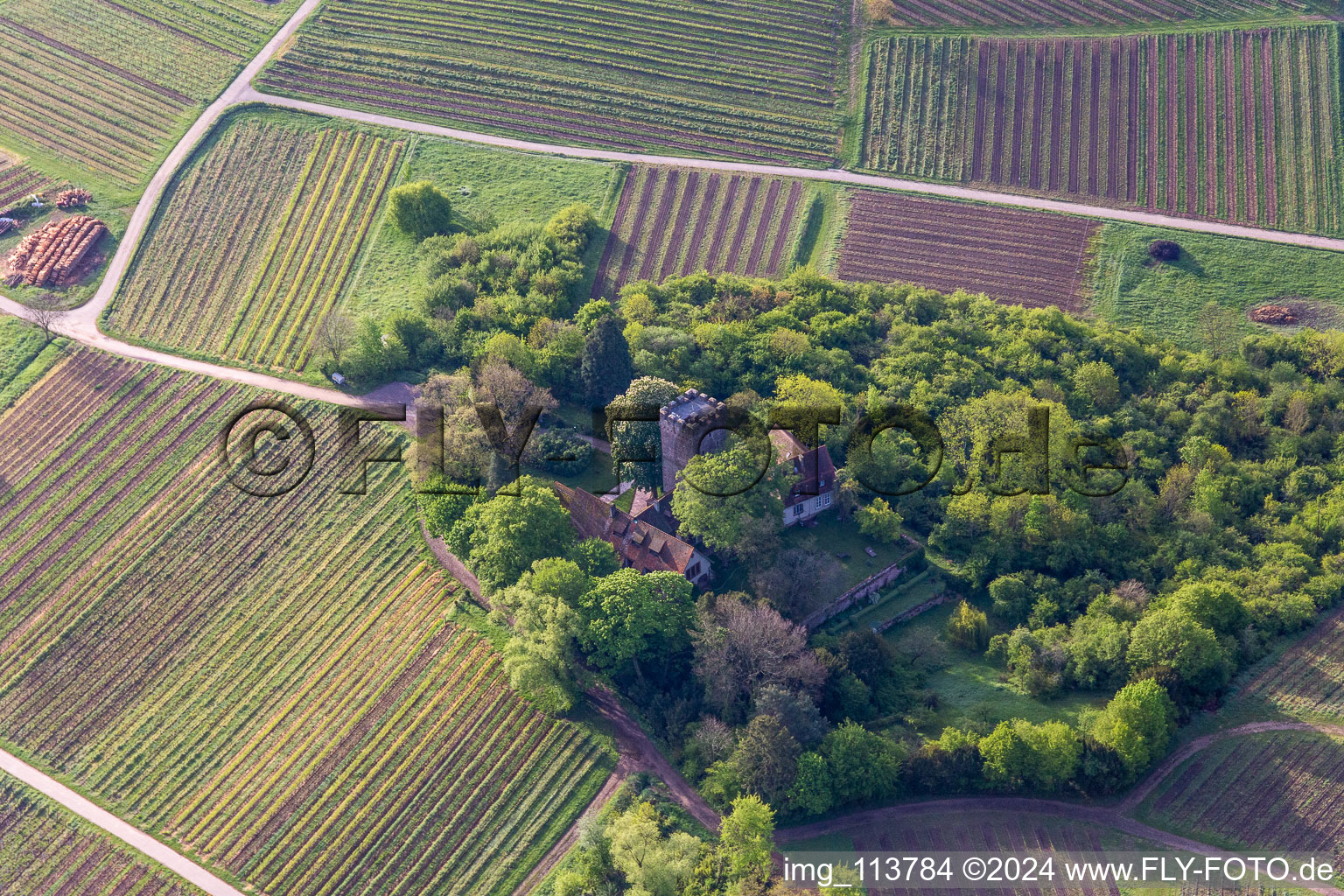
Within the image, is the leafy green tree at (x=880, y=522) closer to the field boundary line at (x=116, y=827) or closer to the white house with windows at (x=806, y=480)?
the white house with windows at (x=806, y=480)

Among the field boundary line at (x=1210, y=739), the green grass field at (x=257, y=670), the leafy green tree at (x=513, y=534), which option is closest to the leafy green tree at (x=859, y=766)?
the green grass field at (x=257, y=670)

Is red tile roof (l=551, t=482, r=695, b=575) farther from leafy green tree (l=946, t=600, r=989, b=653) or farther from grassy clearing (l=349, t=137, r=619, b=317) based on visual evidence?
grassy clearing (l=349, t=137, r=619, b=317)

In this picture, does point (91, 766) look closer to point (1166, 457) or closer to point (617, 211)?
point (617, 211)

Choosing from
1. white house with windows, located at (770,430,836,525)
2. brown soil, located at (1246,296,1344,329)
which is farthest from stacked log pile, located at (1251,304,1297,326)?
white house with windows, located at (770,430,836,525)

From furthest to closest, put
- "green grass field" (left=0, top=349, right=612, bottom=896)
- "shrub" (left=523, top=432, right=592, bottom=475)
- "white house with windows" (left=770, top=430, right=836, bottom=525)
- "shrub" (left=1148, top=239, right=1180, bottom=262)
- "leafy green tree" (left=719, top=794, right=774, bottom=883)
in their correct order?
"shrub" (left=1148, top=239, right=1180, bottom=262) < "shrub" (left=523, top=432, right=592, bottom=475) < "white house with windows" (left=770, top=430, right=836, bottom=525) < "green grass field" (left=0, top=349, right=612, bottom=896) < "leafy green tree" (left=719, top=794, right=774, bottom=883)

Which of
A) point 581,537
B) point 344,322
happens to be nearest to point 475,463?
point 581,537

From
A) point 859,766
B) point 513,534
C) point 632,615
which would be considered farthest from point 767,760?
point 513,534

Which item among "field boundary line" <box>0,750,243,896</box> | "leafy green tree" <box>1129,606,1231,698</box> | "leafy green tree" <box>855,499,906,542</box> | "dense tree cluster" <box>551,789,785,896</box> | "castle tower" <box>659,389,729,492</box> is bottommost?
"field boundary line" <box>0,750,243,896</box>
